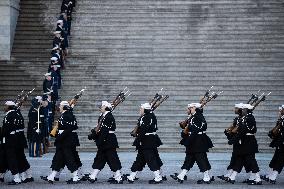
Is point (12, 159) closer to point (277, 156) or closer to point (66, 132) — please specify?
point (66, 132)

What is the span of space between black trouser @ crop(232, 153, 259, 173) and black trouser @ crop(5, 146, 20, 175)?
513 cm

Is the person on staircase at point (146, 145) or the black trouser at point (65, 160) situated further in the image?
the person on staircase at point (146, 145)

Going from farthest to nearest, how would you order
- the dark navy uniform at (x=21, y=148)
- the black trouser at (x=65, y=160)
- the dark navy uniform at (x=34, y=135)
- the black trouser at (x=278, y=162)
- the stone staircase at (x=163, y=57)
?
the stone staircase at (x=163, y=57), the dark navy uniform at (x=34, y=135), the black trouser at (x=278, y=162), the dark navy uniform at (x=21, y=148), the black trouser at (x=65, y=160)

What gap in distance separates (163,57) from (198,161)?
1033 centimetres

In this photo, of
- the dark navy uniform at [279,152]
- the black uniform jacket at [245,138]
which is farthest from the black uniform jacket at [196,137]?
the dark navy uniform at [279,152]

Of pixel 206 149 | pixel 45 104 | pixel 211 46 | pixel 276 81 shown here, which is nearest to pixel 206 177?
pixel 206 149

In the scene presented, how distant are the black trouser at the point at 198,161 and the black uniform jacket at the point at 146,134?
2.71 feet

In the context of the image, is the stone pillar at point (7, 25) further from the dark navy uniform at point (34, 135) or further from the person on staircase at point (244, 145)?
the person on staircase at point (244, 145)

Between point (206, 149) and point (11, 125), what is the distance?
4697 millimetres

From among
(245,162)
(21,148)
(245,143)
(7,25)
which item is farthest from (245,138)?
(7,25)

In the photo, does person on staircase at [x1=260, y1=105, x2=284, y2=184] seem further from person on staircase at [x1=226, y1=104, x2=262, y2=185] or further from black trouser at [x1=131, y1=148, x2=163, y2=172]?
black trouser at [x1=131, y1=148, x2=163, y2=172]

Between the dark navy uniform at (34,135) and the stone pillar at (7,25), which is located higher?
the stone pillar at (7,25)

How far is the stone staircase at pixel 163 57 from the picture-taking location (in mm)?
23906

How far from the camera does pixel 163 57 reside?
26656 mm
